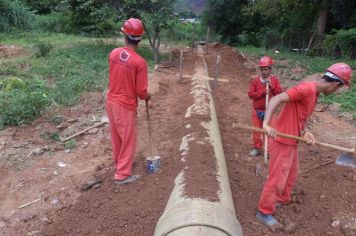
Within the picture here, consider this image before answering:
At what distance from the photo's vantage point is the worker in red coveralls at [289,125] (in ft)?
11.9

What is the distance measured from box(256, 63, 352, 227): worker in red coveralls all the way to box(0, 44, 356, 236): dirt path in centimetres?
32

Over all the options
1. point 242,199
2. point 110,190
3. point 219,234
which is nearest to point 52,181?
point 110,190

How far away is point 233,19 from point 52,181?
23.0m

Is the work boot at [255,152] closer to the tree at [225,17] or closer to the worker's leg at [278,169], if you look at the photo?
the worker's leg at [278,169]

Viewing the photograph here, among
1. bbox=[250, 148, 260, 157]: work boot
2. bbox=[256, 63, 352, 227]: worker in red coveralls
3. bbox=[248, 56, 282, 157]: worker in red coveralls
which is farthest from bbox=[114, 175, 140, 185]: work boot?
bbox=[248, 56, 282, 157]: worker in red coveralls

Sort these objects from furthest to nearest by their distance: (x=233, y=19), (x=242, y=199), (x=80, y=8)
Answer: (x=233, y=19) < (x=80, y=8) < (x=242, y=199)

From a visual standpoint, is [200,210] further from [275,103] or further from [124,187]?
[124,187]

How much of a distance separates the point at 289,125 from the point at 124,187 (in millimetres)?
2066

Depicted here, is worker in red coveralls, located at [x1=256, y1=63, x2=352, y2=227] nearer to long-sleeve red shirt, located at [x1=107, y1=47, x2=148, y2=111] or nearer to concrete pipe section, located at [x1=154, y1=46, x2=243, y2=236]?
concrete pipe section, located at [x1=154, y1=46, x2=243, y2=236]

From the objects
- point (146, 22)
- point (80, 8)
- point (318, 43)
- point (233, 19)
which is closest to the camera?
point (146, 22)

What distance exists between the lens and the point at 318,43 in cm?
1748

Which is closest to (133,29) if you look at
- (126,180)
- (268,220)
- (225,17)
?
(126,180)

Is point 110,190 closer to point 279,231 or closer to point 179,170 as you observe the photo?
point 179,170

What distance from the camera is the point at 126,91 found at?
15.5 ft
